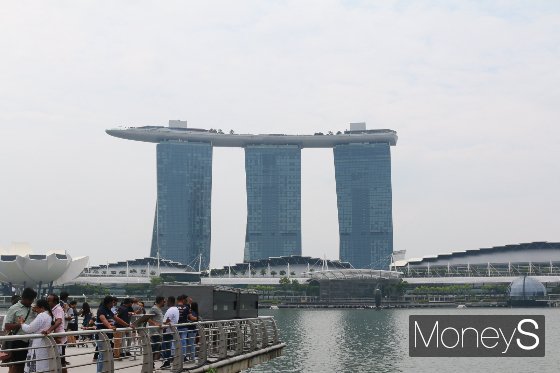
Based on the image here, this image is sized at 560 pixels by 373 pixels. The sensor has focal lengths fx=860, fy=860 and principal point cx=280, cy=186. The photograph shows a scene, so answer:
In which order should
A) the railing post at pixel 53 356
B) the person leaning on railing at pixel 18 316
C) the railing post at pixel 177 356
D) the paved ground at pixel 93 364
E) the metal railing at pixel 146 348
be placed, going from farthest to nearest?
1. the railing post at pixel 177 356
2. the paved ground at pixel 93 364
3. the person leaning on railing at pixel 18 316
4. the metal railing at pixel 146 348
5. the railing post at pixel 53 356

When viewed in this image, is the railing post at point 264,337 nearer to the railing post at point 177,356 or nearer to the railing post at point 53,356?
the railing post at point 177,356

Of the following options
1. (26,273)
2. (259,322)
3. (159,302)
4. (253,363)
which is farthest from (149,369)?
(26,273)

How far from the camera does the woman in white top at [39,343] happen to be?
17.0 m

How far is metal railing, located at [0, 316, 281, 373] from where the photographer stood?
16.8 metres

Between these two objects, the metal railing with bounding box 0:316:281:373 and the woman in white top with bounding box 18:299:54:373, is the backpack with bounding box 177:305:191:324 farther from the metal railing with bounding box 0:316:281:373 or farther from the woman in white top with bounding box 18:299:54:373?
the woman in white top with bounding box 18:299:54:373

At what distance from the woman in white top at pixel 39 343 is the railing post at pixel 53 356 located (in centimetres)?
12

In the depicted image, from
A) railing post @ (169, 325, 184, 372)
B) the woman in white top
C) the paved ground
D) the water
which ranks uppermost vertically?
the woman in white top

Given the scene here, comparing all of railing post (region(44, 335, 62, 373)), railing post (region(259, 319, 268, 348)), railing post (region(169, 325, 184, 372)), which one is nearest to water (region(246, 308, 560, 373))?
railing post (region(259, 319, 268, 348))

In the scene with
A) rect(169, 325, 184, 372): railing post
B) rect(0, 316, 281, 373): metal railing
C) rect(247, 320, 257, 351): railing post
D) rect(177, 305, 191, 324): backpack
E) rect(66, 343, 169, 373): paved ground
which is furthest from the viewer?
rect(247, 320, 257, 351): railing post

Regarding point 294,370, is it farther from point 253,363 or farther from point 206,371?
point 206,371

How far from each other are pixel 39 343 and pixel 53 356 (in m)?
0.84

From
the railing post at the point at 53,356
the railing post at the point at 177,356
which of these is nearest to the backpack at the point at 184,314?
the railing post at the point at 177,356

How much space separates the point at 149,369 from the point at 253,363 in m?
11.6

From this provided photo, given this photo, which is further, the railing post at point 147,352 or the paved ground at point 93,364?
the railing post at point 147,352
